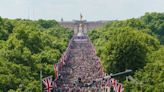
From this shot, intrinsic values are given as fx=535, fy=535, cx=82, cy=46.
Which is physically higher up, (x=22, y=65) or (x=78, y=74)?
(x=22, y=65)

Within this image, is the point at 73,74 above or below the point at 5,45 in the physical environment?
below

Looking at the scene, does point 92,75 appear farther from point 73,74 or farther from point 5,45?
point 5,45

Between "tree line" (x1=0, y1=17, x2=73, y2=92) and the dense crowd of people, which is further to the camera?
the dense crowd of people

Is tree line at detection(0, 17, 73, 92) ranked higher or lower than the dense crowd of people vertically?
higher

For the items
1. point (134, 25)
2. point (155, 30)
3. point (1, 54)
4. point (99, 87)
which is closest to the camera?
point (1, 54)

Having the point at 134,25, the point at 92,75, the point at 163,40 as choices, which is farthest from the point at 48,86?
the point at 163,40

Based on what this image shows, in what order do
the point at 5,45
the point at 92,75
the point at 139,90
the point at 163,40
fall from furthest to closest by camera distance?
the point at 163,40 < the point at 92,75 < the point at 5,45 < the point at 139,90

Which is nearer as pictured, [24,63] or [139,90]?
[139,90]

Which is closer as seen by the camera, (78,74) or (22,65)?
(22,65)

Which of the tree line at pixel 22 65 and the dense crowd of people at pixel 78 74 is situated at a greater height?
the tree line at pixel 22 65

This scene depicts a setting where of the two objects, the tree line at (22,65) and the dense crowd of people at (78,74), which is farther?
the dense crowd of people at (78,74)
